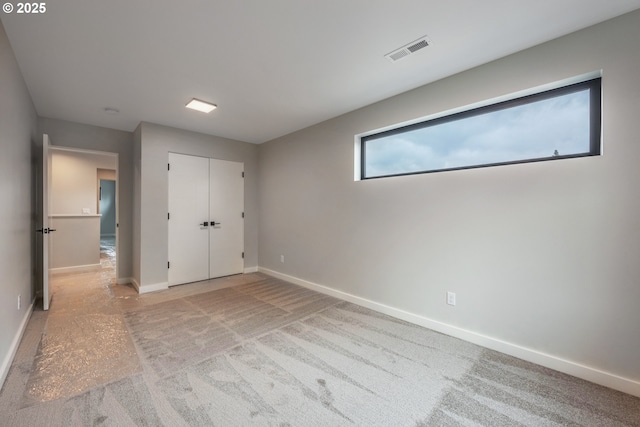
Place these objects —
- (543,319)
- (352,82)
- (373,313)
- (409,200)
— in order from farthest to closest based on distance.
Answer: (373,313), (409,200), (352,82), (543,319)

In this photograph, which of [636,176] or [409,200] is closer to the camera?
[636,176]

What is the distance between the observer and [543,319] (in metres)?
2.03

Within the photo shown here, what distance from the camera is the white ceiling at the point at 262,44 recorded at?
1.70 m

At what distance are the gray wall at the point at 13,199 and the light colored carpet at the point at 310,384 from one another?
290 millimetres

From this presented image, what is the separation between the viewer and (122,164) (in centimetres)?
420

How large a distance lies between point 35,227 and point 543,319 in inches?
230

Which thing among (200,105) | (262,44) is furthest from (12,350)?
(262,44)

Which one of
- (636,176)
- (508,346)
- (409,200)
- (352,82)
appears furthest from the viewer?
(409,200)

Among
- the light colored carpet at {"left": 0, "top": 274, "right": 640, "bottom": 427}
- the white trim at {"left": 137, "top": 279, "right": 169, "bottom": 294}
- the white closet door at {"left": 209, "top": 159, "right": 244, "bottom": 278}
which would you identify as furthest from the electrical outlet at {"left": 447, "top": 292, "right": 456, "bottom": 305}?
the white trim at {"left": 137, "top": 279, "right": 169, "bottom": 294}

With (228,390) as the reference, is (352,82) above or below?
above

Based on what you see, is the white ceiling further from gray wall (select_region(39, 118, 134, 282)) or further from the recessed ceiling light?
gray wall (select_region(39, 118, 134, 282))

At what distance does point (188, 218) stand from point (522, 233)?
4.41 metres

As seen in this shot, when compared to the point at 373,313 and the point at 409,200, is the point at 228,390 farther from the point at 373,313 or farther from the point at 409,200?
the point at 409,200

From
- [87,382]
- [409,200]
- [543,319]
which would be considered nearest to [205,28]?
[409,200]
